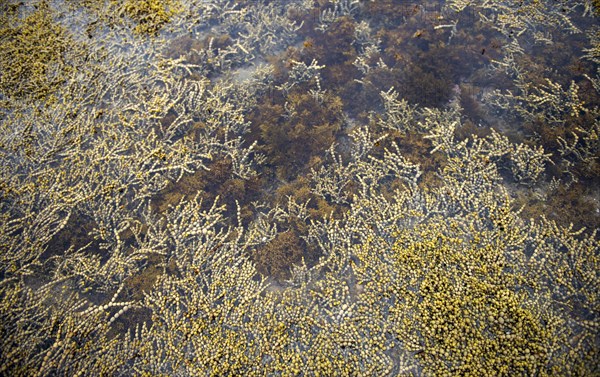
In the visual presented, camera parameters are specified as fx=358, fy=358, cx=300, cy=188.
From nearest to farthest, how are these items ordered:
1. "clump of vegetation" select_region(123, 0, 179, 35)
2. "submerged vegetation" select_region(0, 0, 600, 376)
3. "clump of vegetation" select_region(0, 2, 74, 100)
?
1. "submerged vegetation" select_region(0, 0, 600, 376)
2. "clump of vegetation" select_region(0, 2, 74, 100)
3. "clump of vegetation" select_region(123, 0, 179, 35)

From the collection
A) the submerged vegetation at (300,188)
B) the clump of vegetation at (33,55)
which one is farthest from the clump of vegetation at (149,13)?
the clump of vegetation at (33,55)

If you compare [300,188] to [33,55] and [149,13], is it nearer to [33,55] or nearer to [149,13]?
[149,13]

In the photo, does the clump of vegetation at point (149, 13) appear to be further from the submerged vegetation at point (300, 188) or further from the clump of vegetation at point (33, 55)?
the clump of vegetation at point (33, 55)

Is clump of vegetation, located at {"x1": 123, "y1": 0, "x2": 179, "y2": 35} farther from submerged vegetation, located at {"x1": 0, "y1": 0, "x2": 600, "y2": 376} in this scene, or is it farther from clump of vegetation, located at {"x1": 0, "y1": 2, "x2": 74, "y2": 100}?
clump of vegetation, located at {"x1": 0, "y1": 2, "x2": 74, "y2": 100}

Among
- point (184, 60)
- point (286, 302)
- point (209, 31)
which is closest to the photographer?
point (286, 302)

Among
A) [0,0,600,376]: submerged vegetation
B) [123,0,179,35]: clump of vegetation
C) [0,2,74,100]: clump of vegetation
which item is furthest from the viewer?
[123,0,179,35]: clump of vegetation

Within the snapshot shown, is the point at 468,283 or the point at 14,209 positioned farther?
the point at 14,209

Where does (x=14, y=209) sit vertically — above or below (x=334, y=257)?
above

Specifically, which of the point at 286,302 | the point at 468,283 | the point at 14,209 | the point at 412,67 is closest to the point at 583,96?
the point at 412,67

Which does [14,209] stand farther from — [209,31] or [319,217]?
[209,31]

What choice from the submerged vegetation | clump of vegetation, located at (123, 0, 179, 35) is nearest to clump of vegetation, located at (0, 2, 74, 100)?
the submerged vegetation
